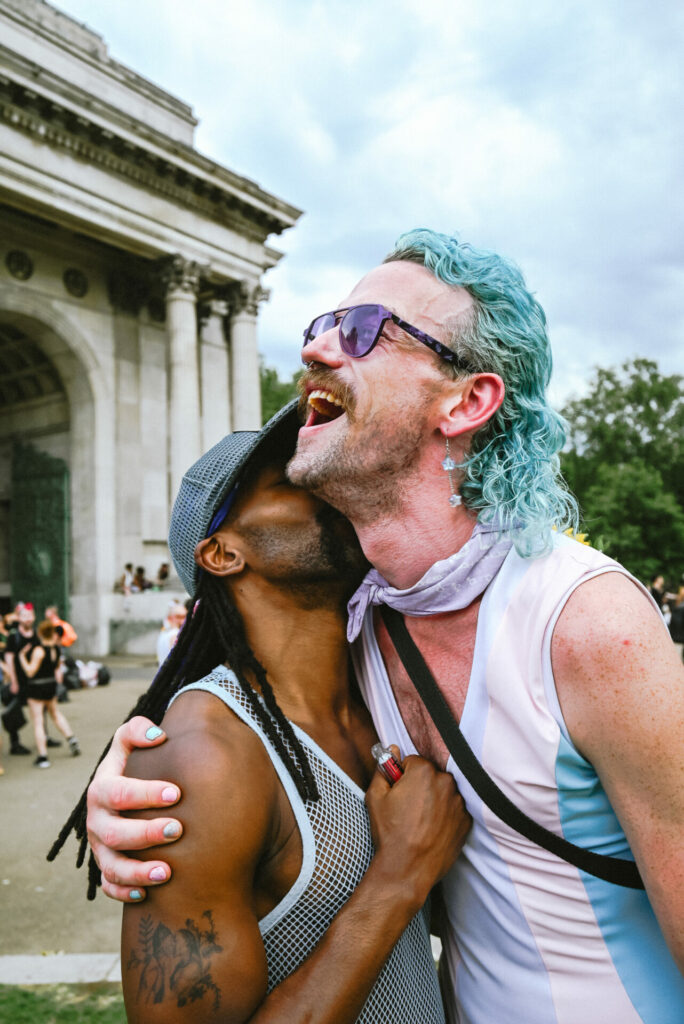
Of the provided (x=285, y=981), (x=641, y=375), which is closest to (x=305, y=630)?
(x=285, y=981)

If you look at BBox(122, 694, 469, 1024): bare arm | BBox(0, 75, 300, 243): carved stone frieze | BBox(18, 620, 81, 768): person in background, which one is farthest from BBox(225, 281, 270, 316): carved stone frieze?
BBox(122, 694, 469, 1024): bare arm

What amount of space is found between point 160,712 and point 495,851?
1108 mm

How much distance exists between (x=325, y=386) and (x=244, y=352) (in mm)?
23246

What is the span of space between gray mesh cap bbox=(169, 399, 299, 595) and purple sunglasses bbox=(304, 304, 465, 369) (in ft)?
0.98

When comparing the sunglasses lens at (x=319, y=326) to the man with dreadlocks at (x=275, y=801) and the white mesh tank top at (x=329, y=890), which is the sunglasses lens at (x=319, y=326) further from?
the white mesh tank top at (x=329, y=890)

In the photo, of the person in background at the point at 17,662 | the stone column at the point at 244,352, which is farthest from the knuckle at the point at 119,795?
the stone column at the point at 244,352

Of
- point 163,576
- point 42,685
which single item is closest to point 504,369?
point 42,685

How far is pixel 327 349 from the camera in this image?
2.15 meters

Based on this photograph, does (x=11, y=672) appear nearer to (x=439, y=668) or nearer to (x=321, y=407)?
(x=321, y=407)

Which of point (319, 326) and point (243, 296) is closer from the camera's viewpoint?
point (319, 326)

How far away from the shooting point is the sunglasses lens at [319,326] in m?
2.23

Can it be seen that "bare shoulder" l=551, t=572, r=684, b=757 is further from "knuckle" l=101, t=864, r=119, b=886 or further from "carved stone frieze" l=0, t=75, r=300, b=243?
"carved stone frieze" l=0, t=75, r=300, b=243

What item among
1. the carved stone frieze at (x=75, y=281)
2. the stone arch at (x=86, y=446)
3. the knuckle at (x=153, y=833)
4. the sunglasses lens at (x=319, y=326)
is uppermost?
the carved stone frieze at (x=75, y=281)

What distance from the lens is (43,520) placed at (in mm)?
23234
